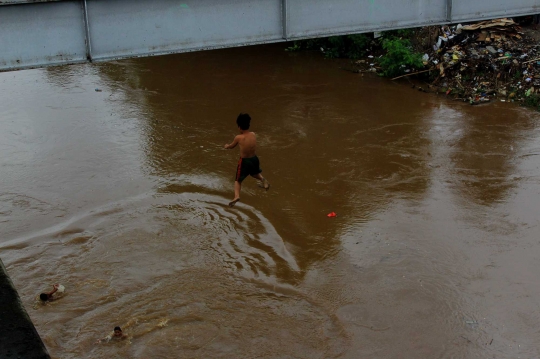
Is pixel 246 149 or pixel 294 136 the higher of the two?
pixel 246 149

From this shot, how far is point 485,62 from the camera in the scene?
13.8 meters

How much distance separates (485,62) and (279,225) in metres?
8.07

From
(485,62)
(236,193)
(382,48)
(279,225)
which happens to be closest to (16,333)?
(236,193)

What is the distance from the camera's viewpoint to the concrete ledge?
3850 millimetres

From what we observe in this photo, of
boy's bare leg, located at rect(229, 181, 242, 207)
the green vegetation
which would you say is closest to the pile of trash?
the green vegetation

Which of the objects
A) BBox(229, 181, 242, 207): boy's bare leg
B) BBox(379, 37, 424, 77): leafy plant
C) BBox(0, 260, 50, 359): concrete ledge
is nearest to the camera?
BBox(0, 260, 50, 359): concrete ledge

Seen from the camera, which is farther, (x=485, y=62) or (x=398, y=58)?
(x=398, y=58)

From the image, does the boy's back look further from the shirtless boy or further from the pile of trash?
the pile of trash

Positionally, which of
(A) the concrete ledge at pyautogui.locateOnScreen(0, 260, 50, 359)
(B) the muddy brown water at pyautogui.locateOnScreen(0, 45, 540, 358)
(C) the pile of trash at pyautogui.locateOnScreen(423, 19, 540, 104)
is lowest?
(B) the muddy brown water at pyautogui.locateOnScreen(0, 45, 540, 358)

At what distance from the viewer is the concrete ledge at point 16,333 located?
12.6 ft

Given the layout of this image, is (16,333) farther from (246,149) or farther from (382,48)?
(382,48)

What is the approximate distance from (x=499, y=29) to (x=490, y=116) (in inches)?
130

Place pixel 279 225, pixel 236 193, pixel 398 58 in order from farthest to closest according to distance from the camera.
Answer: pixel 398 58, pixel 279 225, pixel 236 193

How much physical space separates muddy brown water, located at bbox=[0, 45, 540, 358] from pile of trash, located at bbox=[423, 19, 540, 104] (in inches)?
26.8
